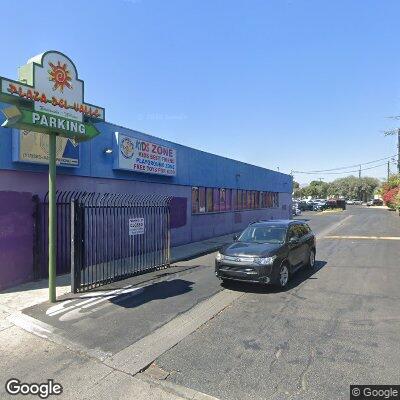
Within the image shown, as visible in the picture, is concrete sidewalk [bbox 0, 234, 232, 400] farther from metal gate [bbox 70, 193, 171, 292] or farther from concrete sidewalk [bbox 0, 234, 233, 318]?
metal gate [bbox 70, 193, 171, 292]

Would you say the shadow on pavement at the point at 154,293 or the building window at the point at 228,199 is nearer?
the shadow on pavement at the point at 154,293

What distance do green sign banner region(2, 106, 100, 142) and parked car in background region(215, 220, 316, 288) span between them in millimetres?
4313

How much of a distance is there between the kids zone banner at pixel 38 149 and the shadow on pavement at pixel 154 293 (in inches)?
153

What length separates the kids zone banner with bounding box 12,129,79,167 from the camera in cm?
911

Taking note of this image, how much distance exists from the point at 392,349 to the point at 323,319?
1.44m

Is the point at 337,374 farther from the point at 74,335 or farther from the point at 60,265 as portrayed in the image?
the point at 60,265

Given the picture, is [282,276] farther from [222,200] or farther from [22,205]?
[222,200]

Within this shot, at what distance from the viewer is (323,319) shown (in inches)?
256

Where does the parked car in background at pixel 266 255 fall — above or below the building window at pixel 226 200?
below

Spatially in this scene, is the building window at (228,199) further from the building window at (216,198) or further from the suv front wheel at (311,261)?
the suv front wheel at (311,261)

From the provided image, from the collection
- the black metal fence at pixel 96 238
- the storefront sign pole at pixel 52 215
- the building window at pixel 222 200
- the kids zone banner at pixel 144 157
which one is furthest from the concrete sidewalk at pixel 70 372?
the building window at pixel 222 200

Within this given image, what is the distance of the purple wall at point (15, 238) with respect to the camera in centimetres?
890

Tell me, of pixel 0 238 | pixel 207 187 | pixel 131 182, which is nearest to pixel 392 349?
pixel 0 238

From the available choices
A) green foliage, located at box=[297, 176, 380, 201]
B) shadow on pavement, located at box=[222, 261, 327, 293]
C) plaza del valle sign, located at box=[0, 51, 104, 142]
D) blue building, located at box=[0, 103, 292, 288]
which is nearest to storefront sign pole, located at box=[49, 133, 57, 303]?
plaza del valle sign, located at box=[0, 51, 104, 142]
